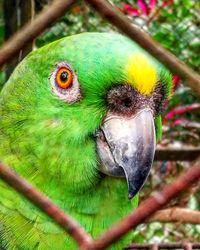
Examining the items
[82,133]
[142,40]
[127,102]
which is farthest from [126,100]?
[142,40]

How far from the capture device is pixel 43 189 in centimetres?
117

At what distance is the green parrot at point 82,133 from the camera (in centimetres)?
105

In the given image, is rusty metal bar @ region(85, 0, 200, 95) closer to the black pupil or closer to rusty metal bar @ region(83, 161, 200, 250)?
rusty metal bar @ region(83, 161, 200, 250)

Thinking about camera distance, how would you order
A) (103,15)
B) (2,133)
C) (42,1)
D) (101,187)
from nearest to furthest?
1. (103,15)
2. (101,187)
3. (2,133)
4. (42,1)

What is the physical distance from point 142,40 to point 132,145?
1.82 feet

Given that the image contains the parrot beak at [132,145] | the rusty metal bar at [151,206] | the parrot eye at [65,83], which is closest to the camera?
the rusty metal bar at [151,206]

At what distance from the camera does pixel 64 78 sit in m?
1.15

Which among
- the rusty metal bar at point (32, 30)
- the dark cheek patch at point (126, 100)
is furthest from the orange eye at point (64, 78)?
the rusty metal bar at point (32, 30)

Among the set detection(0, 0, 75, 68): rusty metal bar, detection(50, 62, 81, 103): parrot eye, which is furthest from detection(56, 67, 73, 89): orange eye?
detection(0, 0, 75, 68): rusty metal bar

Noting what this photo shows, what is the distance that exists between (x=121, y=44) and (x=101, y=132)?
20 centimetres

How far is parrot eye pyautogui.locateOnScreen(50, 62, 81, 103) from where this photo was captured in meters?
1.12

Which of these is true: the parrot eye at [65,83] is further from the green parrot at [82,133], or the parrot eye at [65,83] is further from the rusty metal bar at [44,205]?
the rusty metal bar at [44,205]

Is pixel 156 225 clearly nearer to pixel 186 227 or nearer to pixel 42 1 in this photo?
pixel 186 227

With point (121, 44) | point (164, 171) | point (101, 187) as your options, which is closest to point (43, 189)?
point (101, 187)
